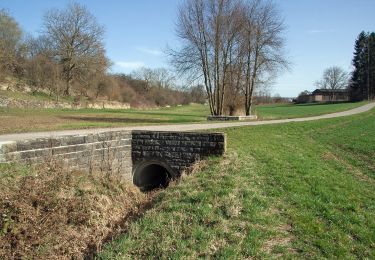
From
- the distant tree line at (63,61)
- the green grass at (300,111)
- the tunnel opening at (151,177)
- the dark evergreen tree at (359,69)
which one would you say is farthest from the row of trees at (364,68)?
the tunnel opening at (151,177)

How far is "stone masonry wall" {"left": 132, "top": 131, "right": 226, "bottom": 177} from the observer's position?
40.1 ft

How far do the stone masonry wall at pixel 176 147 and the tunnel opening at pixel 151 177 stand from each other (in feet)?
2.17

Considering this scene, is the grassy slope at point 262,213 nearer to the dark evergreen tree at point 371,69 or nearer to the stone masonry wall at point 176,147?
the stone masonry wall at point 176,147

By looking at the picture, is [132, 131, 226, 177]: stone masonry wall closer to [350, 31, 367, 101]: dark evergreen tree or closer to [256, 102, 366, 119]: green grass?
[256, 102, 366, 119]: green grass

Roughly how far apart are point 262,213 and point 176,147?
6.62m

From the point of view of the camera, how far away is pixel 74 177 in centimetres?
972

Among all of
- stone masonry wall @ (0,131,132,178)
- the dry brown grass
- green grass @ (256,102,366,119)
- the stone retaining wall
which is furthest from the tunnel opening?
green grass @ (256,102,366,119)

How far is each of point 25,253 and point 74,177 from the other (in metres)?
3.53

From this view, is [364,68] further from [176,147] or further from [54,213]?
[54,213]

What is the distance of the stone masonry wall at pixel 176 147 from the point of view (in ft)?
A: 40.1

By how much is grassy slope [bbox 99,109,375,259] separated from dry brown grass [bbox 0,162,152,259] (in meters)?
1.15

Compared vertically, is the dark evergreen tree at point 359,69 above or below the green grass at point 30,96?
above

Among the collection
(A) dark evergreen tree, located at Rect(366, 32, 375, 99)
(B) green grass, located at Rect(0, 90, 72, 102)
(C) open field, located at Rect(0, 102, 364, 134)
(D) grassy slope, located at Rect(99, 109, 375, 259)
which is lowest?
(D) grassy slope, located at Rect(99, 109, 375, 259)

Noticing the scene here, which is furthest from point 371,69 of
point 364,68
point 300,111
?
point 300,111
